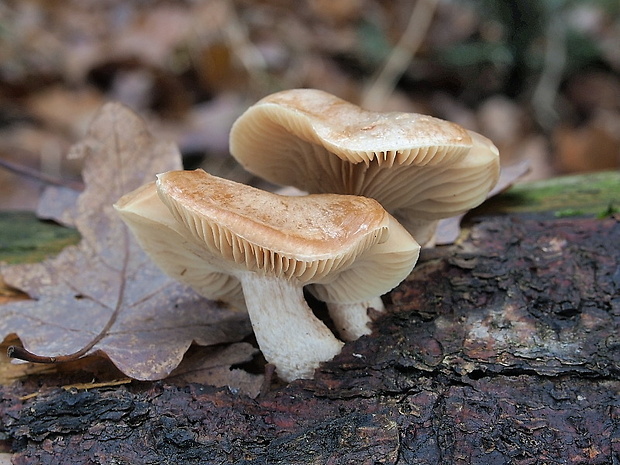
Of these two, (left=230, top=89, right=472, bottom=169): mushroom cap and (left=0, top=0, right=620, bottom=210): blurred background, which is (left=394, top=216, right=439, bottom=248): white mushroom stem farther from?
(left=0, top=0, right=620, bottom=210): blurred background

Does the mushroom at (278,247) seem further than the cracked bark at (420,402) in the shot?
No

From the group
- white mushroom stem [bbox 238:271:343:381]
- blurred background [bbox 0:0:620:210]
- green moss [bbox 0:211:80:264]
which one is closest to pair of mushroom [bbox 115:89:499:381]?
white mushroom stem [bbox 238:271:343:381]

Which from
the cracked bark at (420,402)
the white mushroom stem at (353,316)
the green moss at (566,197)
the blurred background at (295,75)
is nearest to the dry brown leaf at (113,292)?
the cracked bark at (420,402)

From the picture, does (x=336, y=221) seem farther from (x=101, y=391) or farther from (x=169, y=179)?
(x=101, y=391)

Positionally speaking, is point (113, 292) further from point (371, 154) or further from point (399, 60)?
point (399, 60)

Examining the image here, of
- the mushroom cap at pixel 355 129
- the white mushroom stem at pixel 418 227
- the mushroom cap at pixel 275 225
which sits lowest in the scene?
the white mushroom stem at pixel 418 227

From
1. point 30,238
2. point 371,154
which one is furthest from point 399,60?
point 371,154

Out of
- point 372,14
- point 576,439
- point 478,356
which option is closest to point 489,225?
point 478,356

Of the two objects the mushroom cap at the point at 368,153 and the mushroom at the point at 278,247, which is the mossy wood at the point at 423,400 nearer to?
the mushroom at the point at 278,247
